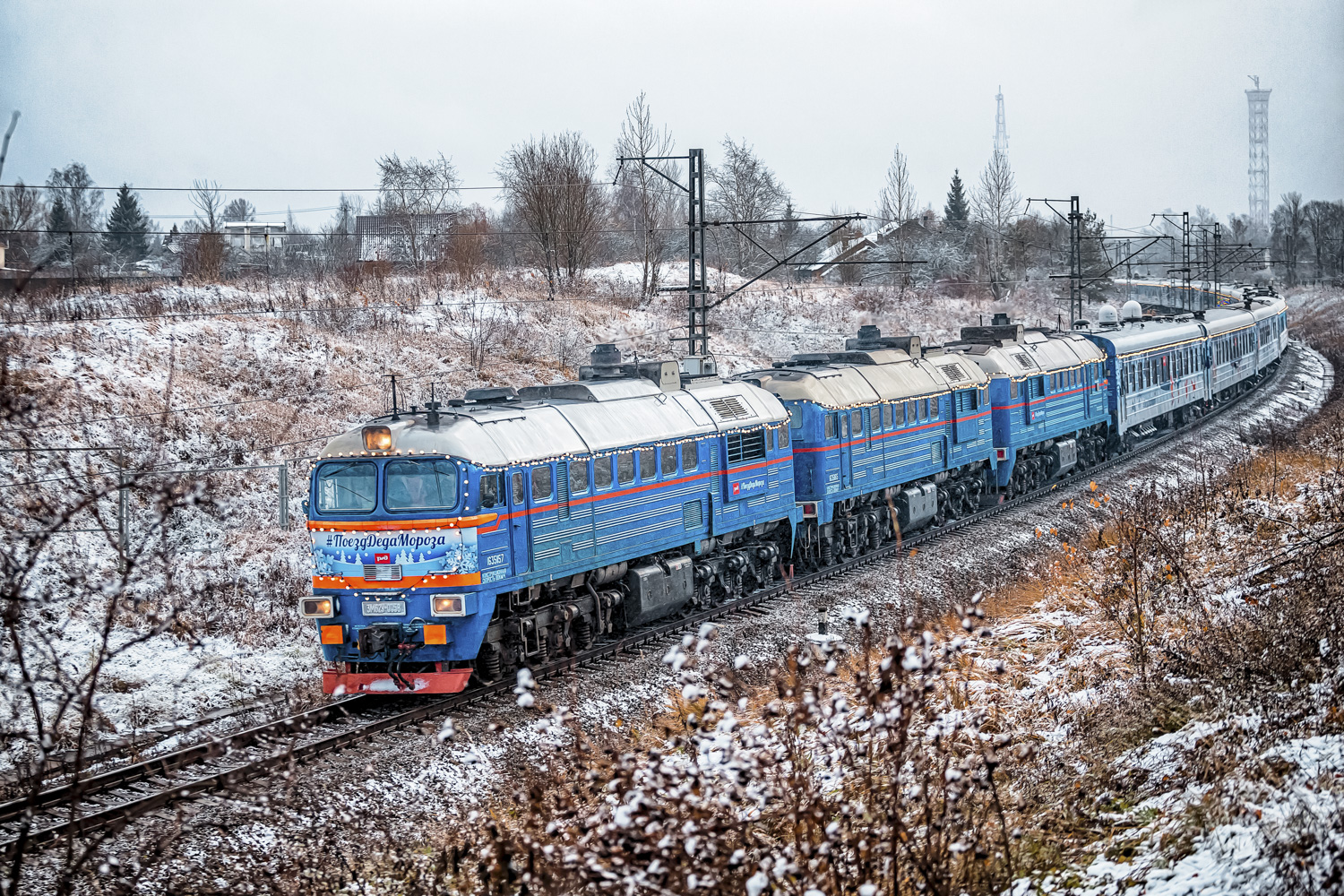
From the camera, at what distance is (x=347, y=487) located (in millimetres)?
13383

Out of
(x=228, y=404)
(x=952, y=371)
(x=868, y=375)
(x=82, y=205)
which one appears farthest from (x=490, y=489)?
(x=82, y=205)

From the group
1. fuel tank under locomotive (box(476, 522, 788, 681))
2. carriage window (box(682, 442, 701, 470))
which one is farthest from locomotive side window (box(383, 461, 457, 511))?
carriage window (box(682, 442, 701, 470))

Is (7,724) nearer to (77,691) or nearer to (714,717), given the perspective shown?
(77,691)

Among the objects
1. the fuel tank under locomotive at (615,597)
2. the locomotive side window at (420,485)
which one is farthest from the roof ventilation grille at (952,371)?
the locomotive side window at (420,485)

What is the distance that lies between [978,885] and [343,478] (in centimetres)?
895

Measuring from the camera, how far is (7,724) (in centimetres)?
1280

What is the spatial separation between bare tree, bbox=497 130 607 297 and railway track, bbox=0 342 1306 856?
28.1 metres

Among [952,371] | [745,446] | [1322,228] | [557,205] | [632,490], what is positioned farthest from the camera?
[1322,228]

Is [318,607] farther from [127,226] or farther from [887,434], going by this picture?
[127,226]

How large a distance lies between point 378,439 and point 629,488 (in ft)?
12.8

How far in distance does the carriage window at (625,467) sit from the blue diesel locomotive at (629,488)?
3 cm

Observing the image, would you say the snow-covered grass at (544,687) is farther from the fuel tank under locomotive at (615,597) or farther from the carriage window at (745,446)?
the carriage window at (745,446)

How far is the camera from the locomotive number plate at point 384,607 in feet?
43.0

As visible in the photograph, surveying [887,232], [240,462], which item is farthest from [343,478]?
[887,232]
